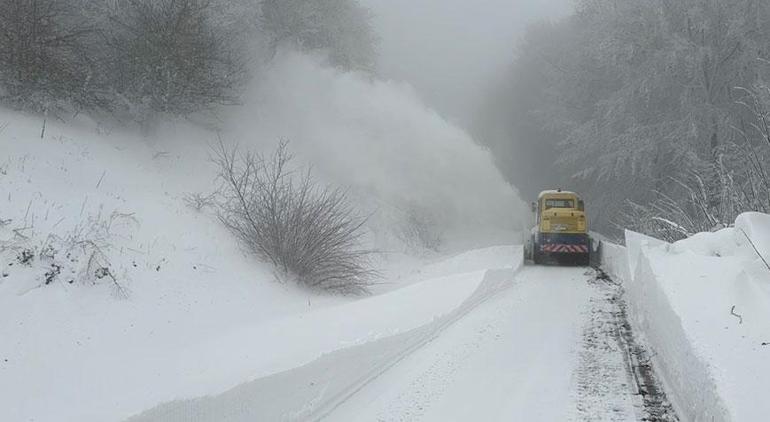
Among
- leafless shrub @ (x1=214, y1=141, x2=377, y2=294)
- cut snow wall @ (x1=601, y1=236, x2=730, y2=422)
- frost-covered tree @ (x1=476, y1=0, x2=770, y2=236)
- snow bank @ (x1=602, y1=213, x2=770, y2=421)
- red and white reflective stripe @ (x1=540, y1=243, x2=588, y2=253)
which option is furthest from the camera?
frost-covered tree @ (x1=476, y1=0, x2=770, y2=236)

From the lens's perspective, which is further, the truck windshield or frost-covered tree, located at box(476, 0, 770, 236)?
frost-covered tree, located at box(476, 0, 770, 236)

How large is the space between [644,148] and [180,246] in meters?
18.9

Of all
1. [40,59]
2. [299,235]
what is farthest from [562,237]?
[40,59]

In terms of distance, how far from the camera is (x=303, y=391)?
5.92m

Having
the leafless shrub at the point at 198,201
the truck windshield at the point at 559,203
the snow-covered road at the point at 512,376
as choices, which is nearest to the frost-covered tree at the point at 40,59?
the leafless shrub at the point at 198,201

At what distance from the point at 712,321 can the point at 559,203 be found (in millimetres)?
16434

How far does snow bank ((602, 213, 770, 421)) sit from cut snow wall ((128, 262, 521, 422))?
10.4 ft

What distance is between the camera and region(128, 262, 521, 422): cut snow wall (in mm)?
4777

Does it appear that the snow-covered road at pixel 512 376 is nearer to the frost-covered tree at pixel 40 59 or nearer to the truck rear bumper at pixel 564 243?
the truck rear bumper at pixel 564 243

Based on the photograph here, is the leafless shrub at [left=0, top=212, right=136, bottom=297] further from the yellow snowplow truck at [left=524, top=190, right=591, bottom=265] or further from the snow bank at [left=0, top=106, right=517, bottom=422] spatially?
Answer: the yellow snowplow truck at [left=524, top=190, right=591, bottom=265]

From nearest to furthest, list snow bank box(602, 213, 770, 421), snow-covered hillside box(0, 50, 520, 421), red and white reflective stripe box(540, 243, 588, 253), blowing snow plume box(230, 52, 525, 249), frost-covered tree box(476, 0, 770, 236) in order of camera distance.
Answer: snow bank box(602, 213, 770, 421) → snow-covered hillside box(0, 50, 520, 421) → red and white reflective stripe box(540, 243, 588, 253) → frost-covered tree box(476, 0, 770, 236) → blowing snow plume box(230, 52, 525, 249)

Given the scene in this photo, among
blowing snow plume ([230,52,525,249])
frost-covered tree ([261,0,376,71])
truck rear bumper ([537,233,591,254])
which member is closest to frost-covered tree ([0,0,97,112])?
blowing snow plume ([230,52,525,249])

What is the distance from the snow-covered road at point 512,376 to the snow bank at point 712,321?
0.53 meters

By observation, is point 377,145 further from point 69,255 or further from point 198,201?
point 69,255
